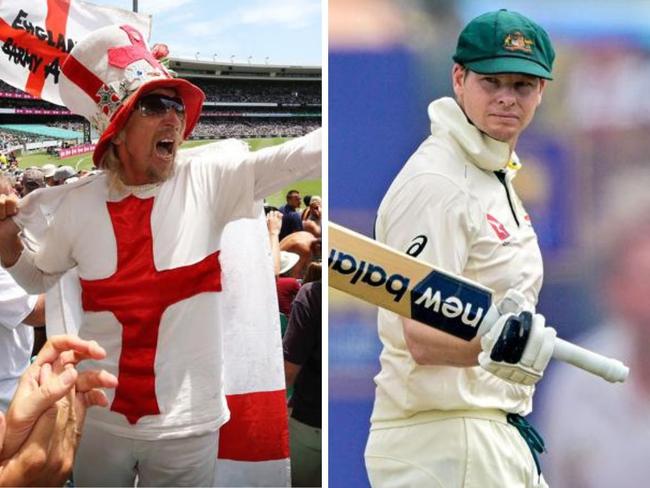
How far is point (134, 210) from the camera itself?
127 cm

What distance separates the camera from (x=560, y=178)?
4.74 feet

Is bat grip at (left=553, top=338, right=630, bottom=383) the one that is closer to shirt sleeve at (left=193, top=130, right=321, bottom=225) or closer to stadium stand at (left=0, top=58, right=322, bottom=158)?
shirt sleeve at (left=193, top=130, right=321, bottom=225)

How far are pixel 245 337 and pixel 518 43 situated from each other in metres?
0.69

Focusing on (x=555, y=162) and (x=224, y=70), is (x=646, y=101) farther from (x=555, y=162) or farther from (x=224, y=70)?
(x=224, y=70)

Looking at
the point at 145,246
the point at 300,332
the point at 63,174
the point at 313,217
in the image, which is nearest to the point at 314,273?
the point at 300,332

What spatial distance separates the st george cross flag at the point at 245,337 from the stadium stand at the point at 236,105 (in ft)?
0.41

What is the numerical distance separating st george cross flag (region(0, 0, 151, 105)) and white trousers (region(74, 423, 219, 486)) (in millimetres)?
599

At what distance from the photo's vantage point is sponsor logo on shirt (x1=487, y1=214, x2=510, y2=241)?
1310 millimetres

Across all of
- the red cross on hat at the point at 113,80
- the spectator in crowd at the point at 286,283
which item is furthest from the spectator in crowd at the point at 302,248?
the red cross on hat at the point at 113,80

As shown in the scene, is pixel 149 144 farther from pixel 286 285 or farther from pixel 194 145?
pixel 286 285

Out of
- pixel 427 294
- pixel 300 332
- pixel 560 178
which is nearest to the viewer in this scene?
pixel 427 294

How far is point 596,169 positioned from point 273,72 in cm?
62

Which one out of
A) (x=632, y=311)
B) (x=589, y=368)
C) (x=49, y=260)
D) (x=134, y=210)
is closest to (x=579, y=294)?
(x=632, y=311)

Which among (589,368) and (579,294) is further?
(579,294)
